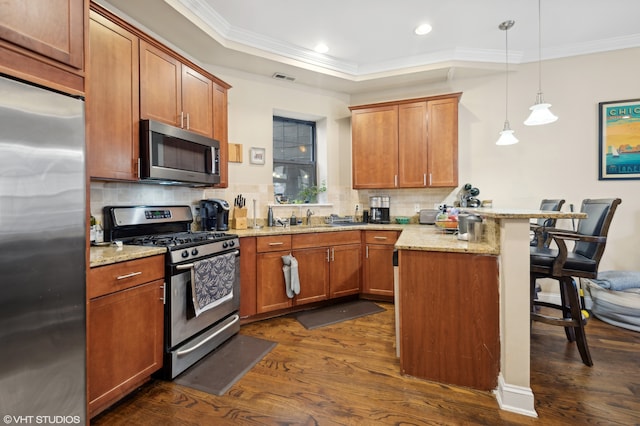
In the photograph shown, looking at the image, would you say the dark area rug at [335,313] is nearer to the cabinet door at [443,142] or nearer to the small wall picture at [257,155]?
the cabinet door at [443,142]

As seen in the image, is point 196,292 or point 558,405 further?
point 196,292

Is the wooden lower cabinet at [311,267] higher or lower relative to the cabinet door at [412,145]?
lower

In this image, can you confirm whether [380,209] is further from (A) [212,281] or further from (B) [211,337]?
(B) [211,337]

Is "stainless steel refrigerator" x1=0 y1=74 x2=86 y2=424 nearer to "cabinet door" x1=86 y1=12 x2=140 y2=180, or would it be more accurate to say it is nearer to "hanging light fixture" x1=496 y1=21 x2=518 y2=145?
"cabinet door" x1=86 y1=12 x2=140 y2=180

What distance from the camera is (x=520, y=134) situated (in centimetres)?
352

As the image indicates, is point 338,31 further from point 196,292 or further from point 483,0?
point 196,292

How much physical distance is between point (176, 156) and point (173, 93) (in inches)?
20.7

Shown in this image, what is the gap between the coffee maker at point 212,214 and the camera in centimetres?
287

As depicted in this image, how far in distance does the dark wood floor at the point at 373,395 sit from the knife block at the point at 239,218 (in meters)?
1.37

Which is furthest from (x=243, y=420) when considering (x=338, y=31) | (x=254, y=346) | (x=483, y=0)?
(x=483, y=0)

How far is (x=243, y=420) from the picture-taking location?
1581 millimetres

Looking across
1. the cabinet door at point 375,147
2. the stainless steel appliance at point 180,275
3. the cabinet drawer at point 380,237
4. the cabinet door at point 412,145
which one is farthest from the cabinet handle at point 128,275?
the cabinet door at point 412,145

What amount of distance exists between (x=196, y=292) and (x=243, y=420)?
865 millimetres

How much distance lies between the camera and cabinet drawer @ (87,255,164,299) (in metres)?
1.50
